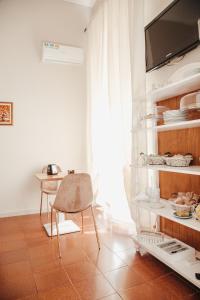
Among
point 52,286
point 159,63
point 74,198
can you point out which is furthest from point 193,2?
point 52,286

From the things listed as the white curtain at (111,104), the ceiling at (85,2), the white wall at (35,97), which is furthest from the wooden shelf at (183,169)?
the ceiling at (85,2)

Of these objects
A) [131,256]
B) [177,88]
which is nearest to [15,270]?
[131,256]

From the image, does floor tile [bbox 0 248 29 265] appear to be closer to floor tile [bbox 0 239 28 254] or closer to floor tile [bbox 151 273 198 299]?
floor tile [bbox 0 239 28 254]

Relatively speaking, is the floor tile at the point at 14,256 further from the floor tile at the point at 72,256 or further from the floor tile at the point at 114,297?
the floor tile at the point at 114,297

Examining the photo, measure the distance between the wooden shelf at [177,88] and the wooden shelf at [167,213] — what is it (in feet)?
3.21

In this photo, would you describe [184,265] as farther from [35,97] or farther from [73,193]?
[35,97]

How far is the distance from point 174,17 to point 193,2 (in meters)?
0.21

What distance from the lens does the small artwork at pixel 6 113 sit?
11.1 feet

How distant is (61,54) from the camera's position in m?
3.63

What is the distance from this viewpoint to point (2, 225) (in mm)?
3041

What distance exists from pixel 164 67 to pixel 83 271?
1.97 meters

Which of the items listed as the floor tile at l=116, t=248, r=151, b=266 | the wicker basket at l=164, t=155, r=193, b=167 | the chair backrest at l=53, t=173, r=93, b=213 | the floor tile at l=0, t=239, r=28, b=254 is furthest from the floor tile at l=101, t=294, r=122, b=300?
the floor tile at l=0, t=239, r=28, b=254

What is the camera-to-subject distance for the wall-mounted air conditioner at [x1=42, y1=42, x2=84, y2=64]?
140 inches

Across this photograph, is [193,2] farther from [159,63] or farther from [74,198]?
Answer: [74,198]
